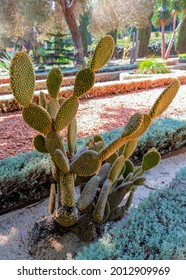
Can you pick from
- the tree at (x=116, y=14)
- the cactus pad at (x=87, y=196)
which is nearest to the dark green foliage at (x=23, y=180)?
the cactus pad at (x=87, y=196)

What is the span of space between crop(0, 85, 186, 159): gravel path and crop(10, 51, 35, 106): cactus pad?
221 centimetres

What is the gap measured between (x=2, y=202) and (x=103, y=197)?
1028mm

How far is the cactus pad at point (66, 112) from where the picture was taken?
145cm

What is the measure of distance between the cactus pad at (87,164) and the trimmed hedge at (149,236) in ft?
1.14

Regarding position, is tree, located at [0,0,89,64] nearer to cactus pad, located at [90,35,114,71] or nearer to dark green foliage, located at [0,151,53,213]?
dark green foliage, located at [0,151,53,213]

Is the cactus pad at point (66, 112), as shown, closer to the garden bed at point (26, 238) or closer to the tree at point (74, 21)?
the garden bed at point (26, 238)

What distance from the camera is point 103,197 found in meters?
1.68

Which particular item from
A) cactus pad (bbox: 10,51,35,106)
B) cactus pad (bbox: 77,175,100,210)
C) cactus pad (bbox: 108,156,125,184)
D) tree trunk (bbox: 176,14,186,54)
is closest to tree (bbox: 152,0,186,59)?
tree trunk (bbox: 176,14,186,54)

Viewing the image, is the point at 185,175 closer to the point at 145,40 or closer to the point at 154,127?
the point at 154,127

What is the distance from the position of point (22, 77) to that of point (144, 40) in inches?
883

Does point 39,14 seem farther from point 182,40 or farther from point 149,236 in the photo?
point 149,236

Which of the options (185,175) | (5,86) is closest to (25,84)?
(185,175)

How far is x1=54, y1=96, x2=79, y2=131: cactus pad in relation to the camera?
4.76 ft

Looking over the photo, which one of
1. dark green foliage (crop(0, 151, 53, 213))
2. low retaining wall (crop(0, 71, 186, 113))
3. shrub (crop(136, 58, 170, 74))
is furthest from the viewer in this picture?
shrub (crop(136, 58, 170, 74))
